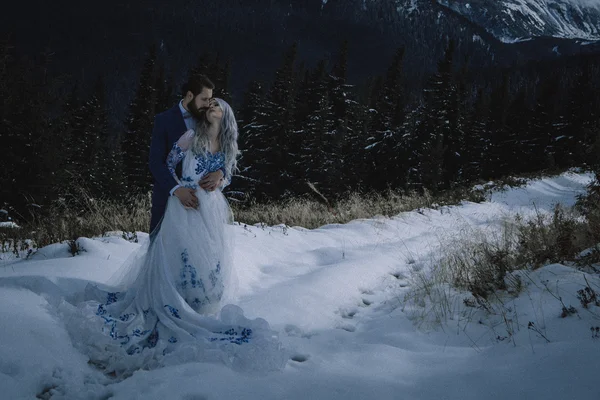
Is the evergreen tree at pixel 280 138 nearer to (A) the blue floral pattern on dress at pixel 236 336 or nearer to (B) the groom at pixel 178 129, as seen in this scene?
(B) the groom at pixel 178 129

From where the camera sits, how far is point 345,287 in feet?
13.9

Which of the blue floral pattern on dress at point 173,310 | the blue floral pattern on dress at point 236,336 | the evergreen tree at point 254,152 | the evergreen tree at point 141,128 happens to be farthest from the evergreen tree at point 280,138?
the blue floral pattern on dress at point 236,336

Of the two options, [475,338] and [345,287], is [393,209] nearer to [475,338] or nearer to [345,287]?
[345,287]

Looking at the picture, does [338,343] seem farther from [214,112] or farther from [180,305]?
[214,112]

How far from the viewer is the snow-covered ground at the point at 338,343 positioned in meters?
2.04

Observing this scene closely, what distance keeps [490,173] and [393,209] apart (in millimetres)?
33959

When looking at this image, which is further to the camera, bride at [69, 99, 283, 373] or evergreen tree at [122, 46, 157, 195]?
evergreen tree at [122, 46, 157, 195]

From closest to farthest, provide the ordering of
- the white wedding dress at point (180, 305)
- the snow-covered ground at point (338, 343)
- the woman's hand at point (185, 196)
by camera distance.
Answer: the snow-covered ground at point (338, 343) < the white wedding dress at point (180, 305) < the woman's hand at point (185, 196)

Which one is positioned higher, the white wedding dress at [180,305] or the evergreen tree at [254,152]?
the white wedding dress at [180,305]

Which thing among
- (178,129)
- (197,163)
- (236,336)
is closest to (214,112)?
(178,129)

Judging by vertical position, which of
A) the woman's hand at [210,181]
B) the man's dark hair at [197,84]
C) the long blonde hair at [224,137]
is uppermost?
the man's dark hair at [197,84]

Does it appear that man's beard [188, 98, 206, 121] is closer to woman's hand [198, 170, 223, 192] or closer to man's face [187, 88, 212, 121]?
man's face [187, 88, 212, 121]


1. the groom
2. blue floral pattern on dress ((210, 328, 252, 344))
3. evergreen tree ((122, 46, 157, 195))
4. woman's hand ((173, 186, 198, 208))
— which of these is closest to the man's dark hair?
the groom

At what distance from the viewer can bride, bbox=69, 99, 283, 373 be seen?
245 centimetres
